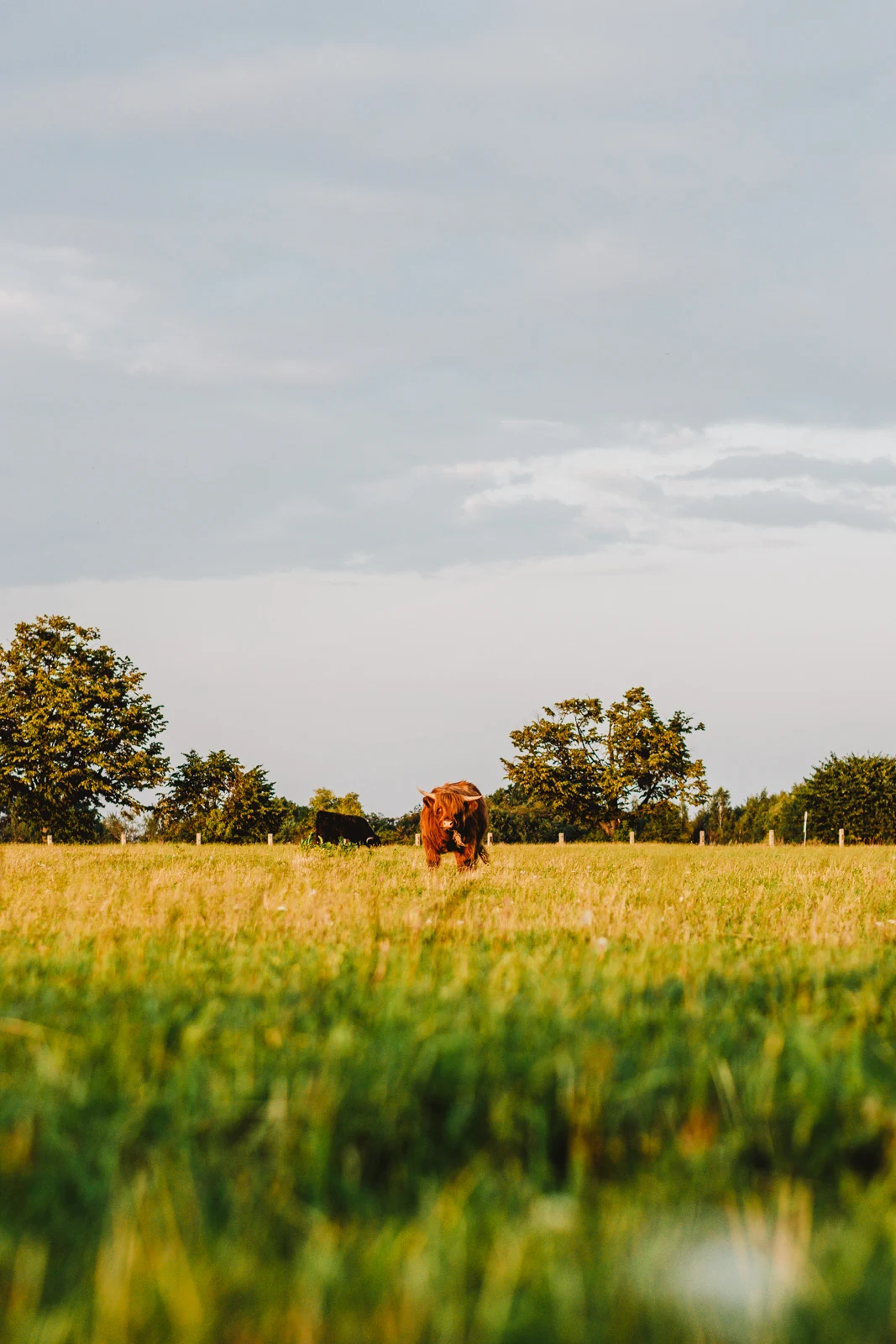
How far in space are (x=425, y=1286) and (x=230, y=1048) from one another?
5.61 ft

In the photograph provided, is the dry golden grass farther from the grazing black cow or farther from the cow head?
the grazing black cow

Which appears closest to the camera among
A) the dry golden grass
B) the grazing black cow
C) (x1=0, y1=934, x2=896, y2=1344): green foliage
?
(x1=0, y1=934, x2=896, y2=1344): green foliage

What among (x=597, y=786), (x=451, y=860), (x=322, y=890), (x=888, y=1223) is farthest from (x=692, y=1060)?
(x=597, y=786)

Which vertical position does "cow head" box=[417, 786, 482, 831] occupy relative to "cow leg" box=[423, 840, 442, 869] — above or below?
above

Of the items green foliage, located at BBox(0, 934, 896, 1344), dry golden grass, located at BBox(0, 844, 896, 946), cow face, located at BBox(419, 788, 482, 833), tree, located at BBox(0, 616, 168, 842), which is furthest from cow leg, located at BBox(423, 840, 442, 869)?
tree, located at BBox(0, 616, 168, 842)

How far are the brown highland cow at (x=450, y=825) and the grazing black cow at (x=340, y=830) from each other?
1149cm

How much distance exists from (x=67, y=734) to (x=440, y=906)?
5532cm

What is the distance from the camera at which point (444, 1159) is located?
8.48 ft

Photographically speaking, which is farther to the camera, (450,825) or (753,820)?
(753,820)

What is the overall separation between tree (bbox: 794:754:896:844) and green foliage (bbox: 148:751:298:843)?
130 feet

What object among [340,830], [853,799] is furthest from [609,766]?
[340,830]

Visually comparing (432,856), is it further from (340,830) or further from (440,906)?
(340,830)

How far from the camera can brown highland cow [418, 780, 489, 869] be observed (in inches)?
679

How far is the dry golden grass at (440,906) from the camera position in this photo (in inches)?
258
